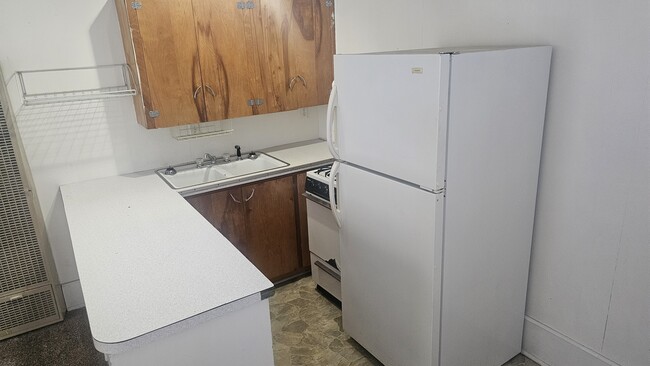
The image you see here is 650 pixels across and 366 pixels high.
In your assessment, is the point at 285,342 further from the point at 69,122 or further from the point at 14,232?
the point at 69,122

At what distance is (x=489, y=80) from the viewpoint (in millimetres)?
1680

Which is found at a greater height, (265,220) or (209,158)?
(209,158)

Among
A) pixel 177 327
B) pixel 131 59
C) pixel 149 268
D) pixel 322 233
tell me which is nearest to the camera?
pixel 177 327

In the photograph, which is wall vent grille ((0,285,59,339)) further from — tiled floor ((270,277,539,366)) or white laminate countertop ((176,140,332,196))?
tiled floor ((270,277,539,366))

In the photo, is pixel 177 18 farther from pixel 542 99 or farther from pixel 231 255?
pixel 542 99

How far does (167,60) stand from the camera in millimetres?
2586

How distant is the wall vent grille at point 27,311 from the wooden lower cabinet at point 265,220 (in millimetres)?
1087

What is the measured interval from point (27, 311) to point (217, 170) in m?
1.45

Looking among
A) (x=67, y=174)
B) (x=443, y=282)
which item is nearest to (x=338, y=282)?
(x=443, y=282)

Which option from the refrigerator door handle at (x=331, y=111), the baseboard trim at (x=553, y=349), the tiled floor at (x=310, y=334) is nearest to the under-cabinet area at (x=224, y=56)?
the refrigerator door handle at (x=331, y=111)

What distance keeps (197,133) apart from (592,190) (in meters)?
2.43

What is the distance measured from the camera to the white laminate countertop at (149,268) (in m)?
1.30

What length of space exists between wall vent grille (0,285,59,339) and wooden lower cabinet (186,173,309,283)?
3.57 feet

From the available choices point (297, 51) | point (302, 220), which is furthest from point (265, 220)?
point (297, 51)
